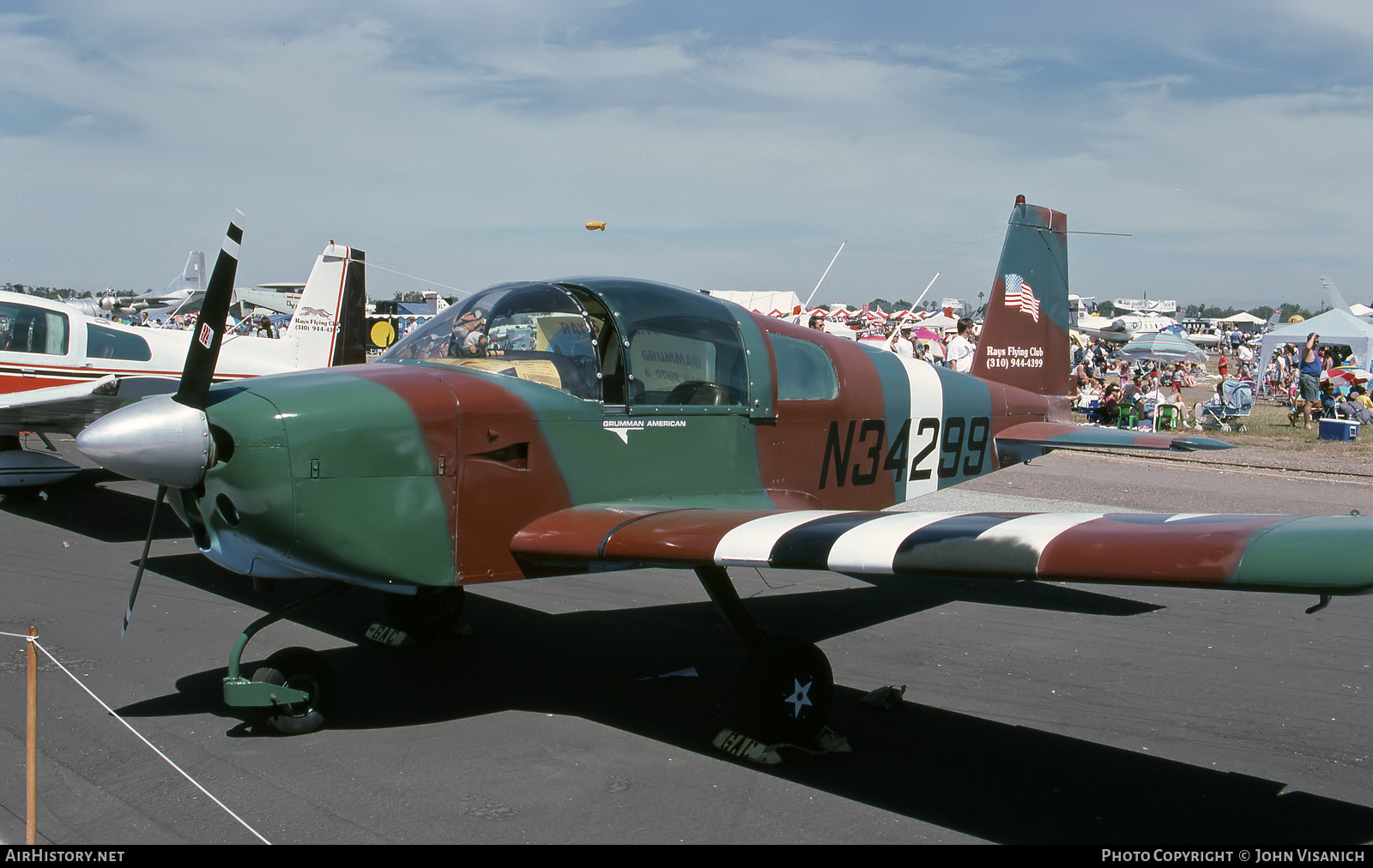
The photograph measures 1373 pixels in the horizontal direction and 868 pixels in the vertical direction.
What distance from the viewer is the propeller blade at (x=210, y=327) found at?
3922mm

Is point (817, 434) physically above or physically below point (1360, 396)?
above

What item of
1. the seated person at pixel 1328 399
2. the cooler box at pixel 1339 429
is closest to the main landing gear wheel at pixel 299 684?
the cooler box at pixel 1339 429

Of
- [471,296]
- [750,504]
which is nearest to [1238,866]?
[750,504]

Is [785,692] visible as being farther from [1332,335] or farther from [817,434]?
[1332,335]

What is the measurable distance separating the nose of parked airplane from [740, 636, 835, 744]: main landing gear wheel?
2476mm

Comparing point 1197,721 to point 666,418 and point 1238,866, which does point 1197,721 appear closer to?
point 1238,866

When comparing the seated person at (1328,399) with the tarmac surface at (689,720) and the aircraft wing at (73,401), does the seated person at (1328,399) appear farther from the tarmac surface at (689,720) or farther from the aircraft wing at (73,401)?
the aircraft wing at (73,401)

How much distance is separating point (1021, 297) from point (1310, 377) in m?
13.0

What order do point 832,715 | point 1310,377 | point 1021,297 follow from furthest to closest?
point 1310,377
point 1021,297
point 832,715

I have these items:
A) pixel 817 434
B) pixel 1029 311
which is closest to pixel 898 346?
pixel 1029 311

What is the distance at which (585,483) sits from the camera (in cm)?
486

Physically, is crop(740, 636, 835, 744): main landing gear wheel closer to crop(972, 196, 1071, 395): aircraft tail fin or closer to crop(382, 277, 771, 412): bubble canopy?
crop(382, 277, 771, 412): bubble canopy

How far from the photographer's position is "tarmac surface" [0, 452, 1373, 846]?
3.73m

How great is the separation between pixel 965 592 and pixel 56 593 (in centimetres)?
659
